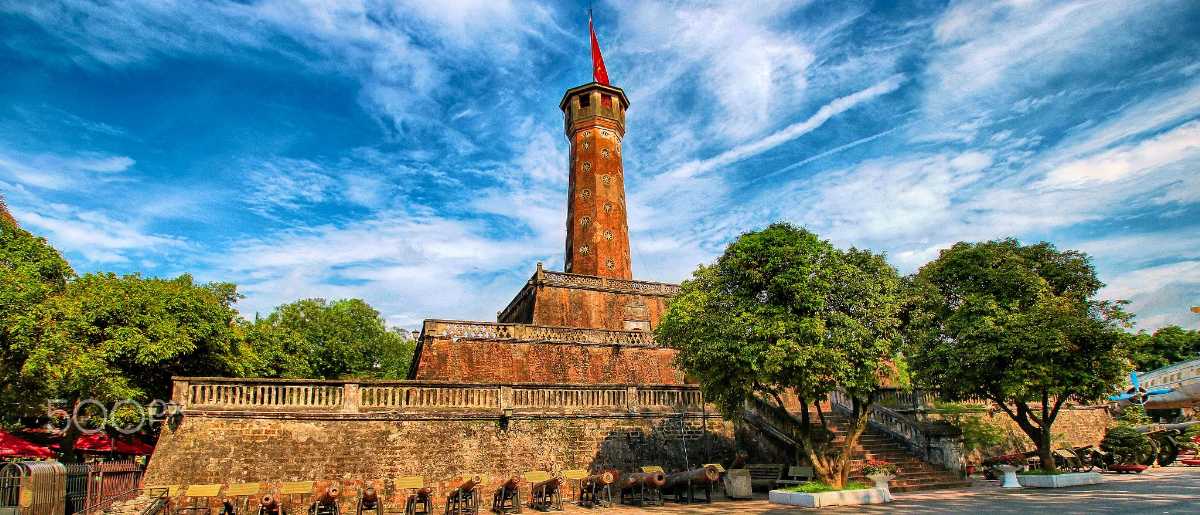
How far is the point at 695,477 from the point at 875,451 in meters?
6.68

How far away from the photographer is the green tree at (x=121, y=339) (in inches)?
673

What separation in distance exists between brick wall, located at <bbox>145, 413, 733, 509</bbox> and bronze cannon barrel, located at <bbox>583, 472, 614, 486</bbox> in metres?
1.43

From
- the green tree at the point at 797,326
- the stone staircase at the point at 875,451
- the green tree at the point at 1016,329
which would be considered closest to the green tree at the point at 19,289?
the green tree at the point at 797,326

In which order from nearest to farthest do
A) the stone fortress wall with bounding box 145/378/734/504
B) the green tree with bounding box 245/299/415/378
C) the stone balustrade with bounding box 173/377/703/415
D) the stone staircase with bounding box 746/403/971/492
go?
the stone fortress wall with bounding box 145/378/734/504
the stone balustrade with bounding box 173/377/703/415
the stone staircase with bounding box 746/403/971/492
the green tree with bounding box 245/299/415/378

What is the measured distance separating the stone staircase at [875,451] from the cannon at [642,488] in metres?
4.05

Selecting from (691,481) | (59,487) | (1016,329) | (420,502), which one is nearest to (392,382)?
(420,502)

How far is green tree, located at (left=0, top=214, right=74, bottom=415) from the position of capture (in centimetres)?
1675

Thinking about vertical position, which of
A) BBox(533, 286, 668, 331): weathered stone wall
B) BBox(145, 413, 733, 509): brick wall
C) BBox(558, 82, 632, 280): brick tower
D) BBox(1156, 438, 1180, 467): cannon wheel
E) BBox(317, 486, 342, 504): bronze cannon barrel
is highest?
BBox(558, 82, 632, 280): brick tower

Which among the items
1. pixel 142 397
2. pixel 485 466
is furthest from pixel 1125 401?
pixel 142 397

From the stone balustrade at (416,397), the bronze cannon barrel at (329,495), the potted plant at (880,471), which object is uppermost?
the stone balustrade at (416,397)

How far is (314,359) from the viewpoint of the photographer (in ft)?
133

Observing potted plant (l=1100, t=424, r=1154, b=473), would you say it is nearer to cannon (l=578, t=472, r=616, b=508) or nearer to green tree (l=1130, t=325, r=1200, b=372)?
cannon (l=578, t=472, r=616, b=508)

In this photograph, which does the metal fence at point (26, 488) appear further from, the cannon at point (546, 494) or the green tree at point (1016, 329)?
the green tree at point (1016, 329)

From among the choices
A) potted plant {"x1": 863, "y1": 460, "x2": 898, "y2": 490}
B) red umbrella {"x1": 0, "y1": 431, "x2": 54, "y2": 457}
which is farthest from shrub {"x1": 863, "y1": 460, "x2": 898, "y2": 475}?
red umbrella {"x1": 0, "y1": 431, "x2": 54, "y2": 457}
